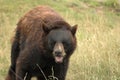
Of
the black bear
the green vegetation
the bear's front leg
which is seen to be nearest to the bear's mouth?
the black bear

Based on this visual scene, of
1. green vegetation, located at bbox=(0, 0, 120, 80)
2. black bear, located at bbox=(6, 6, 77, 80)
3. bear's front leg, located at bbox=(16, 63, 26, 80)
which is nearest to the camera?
black bear, located at bbox=(6, 6, 77, 80)

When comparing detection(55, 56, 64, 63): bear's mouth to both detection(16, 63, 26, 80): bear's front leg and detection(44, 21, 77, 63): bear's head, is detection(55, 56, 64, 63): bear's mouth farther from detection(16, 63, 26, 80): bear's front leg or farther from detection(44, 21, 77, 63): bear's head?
detection(16, 63, 26, 80): bear's front leg

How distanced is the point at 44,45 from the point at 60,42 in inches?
11.9

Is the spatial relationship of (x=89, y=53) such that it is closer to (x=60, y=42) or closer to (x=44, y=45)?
(x=44, y=45)

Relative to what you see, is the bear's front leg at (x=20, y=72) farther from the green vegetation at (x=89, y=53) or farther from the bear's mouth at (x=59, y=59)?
the green vegetation at (x=89, y=53)

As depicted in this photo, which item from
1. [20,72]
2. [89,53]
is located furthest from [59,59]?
[89,53]

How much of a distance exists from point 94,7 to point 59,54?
13879 mm

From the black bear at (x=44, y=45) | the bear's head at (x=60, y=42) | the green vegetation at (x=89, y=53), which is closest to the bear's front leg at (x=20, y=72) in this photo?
the black bear at (x=44, y=45)

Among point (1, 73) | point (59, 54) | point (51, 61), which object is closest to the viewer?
point (59, 54)

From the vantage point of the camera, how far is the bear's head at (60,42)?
6512 mm

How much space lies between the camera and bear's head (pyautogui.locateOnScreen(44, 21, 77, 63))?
6512mm

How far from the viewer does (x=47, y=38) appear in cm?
670

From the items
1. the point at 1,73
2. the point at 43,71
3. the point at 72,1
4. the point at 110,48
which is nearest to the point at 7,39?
the point at 1,73

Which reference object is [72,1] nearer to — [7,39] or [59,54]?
[7,39]
